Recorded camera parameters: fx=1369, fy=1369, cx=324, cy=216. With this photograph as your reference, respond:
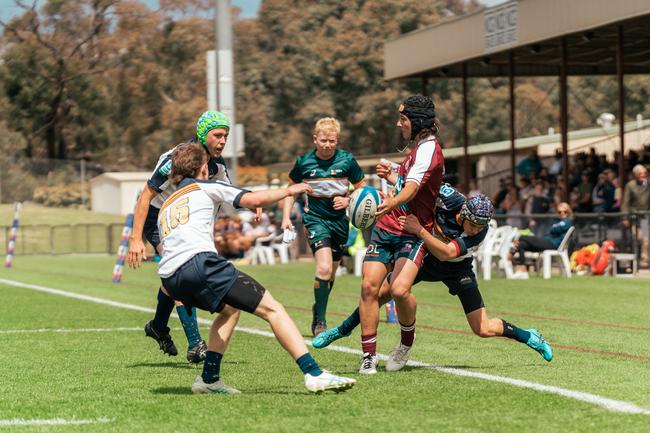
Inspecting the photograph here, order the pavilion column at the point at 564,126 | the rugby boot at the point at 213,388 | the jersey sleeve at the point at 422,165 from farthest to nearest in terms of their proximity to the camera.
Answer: the pavilion column at the point at 564,126 < the jersey sleeve at the point at 422,165 < the rugby boot at the point at 213,388

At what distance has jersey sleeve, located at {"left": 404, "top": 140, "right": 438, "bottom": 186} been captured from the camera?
9.61 m

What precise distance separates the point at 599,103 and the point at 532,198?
57.2 m

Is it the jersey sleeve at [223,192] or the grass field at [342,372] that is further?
the jersey sleeve at [223,192]

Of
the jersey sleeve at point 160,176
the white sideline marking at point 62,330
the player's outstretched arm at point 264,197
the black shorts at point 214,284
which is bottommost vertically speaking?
the white sideline marking at point 62,330

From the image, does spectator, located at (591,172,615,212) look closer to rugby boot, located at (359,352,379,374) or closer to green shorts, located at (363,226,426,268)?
green shorts, located at (363,226,426,268)

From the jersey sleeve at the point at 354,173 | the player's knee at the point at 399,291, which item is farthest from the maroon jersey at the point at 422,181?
the jersey sleeve at the point at 354,173

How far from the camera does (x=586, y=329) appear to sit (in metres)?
13.9

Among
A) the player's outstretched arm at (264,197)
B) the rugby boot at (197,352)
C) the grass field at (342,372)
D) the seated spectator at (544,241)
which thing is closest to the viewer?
the grass field at (342,372)

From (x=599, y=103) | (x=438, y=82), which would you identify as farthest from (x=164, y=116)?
(x=599, y=103)

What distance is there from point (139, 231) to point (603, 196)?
61.4 feet

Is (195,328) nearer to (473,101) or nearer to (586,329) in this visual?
(586,329)

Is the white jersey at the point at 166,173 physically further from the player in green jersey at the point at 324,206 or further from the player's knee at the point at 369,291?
the player in green jersey at the point at 324,206

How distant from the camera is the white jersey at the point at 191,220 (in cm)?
827

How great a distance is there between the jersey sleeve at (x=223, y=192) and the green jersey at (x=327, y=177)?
16.4 ft
